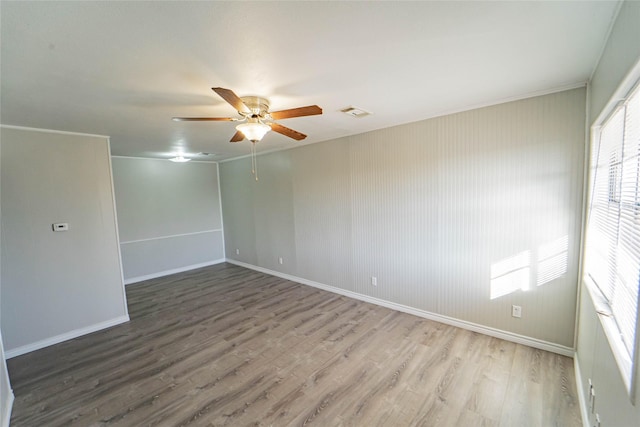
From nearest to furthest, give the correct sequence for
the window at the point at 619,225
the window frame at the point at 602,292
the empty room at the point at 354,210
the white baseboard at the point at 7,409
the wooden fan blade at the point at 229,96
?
the window frame at the point at 602,292 < the window at the point at 619,225 < the empty room at the point at 354,210 < the wooden fan blade at the point at 229,96 < the white baseboard at the point at 7,409

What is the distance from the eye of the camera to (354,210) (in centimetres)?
390

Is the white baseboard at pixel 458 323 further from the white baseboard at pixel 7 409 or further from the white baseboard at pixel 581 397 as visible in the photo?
the white baseboard at pixel 7 409

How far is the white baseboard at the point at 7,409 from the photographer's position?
187 cm

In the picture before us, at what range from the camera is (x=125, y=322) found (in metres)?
3.54

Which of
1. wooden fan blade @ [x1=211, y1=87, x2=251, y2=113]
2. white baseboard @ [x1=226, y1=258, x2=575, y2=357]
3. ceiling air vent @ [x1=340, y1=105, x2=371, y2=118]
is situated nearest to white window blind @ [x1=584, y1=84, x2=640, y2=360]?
white baseboard @ [x1=226, y1=258, x2=575, y2=357]

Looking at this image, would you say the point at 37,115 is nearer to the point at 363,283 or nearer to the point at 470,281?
the point at 363,283

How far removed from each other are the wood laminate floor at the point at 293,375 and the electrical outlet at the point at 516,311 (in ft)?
1.02

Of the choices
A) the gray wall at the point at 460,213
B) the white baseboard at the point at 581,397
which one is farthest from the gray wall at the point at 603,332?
the gray wall at the point at 460,213

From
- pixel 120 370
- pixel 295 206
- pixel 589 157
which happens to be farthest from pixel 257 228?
pixel 589 157

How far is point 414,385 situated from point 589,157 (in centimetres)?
239

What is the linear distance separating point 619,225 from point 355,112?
2154mm

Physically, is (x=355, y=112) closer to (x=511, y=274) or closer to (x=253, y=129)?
(x=253, y=129)

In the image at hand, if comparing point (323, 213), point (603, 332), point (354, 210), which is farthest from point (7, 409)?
point (603, 332)

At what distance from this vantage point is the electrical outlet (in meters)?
2.63
